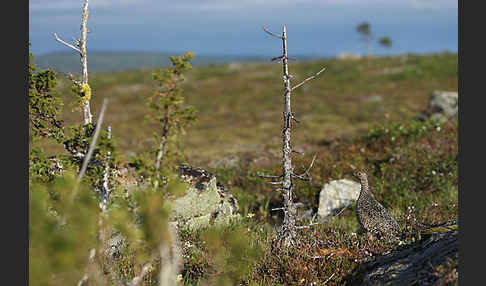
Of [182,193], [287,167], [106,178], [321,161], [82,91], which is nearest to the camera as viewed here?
[182,193]

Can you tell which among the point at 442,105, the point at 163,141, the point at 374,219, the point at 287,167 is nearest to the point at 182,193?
the point at 163,141

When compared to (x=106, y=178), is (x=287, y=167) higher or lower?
lower

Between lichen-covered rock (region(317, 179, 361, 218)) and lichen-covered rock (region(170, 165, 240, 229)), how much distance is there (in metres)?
3.50

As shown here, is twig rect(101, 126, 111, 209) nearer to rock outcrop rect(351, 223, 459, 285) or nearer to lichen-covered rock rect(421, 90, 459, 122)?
rock outcrop rect(351, 223, 459, 285)

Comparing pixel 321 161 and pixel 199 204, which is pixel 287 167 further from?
pixel 321 161

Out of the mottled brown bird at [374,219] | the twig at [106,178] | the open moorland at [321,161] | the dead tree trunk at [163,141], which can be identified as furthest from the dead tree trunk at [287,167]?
the twig at [106,178]

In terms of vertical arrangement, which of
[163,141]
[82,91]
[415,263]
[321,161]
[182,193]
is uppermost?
[82,91]

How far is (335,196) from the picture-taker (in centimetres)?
1052

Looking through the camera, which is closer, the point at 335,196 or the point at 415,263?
the point at 415,263

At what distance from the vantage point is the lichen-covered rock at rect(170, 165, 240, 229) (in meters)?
6.91

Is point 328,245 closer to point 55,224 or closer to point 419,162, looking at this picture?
point 55,224

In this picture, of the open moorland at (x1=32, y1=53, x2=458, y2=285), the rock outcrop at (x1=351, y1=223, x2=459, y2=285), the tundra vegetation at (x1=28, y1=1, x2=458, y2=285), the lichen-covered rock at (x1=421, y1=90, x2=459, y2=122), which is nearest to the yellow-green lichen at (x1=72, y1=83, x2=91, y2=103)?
the tundra vegetation at (x1=28, y1=1, x2=458, y2=285)

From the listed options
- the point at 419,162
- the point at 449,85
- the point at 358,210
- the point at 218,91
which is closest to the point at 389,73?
the point at 449,85

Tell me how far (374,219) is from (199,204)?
9.13ft
